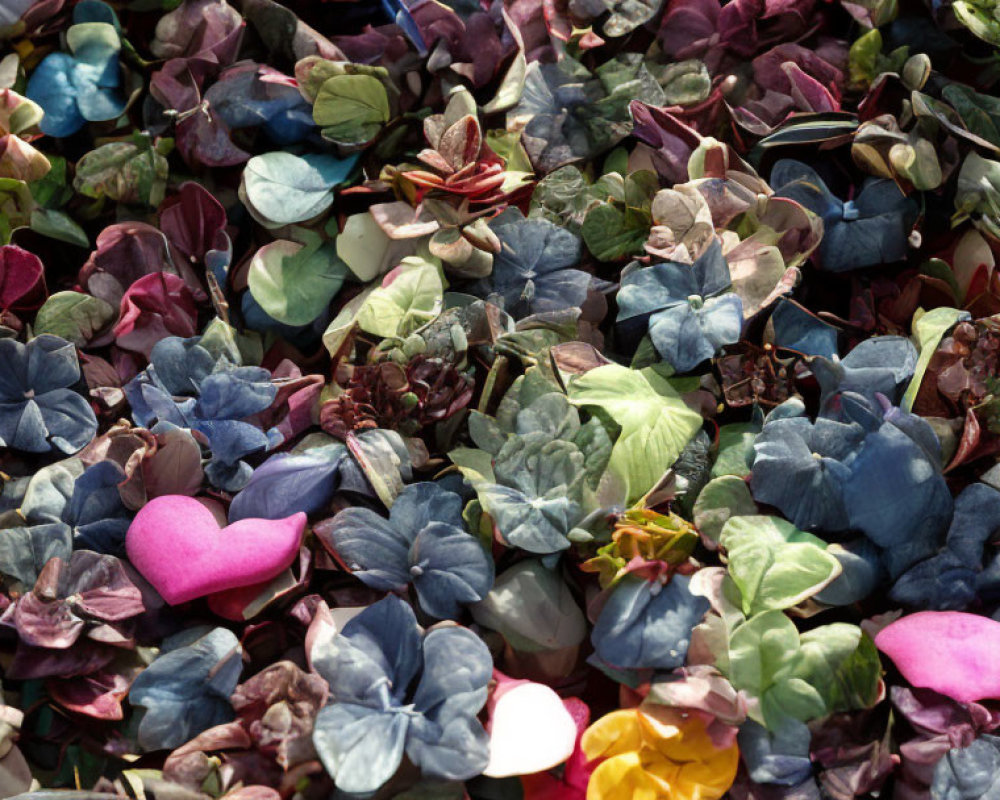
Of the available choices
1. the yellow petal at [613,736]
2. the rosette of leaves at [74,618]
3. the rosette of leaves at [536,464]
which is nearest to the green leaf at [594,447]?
the rosette of leaves at [536,464]

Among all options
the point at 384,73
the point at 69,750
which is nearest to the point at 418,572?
the point at 69,750

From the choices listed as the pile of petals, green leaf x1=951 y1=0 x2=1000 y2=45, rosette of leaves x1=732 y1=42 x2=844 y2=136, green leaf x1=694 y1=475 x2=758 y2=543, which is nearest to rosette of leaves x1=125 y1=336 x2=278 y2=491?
the pile of petals

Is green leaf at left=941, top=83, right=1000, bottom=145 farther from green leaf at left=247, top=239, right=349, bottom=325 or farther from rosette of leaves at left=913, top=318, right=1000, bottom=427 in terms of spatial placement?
green leaf at left=247, top=239, right=349, bottom=325

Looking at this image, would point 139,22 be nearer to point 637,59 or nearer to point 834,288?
point 637,59

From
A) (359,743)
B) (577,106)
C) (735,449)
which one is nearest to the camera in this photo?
(359,743)

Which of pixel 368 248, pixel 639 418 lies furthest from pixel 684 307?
pixel 368 248

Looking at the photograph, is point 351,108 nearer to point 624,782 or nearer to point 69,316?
point 69,316
